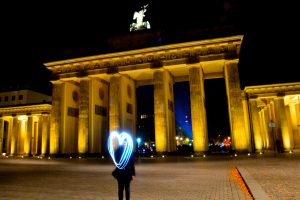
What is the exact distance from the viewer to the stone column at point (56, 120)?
3610 cm

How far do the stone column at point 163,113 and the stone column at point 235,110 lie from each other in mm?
7678

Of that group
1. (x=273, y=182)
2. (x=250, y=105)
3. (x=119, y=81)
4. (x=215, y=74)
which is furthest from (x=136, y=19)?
(x=273, y=182)

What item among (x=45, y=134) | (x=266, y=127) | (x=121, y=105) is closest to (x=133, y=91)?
(x=121, y=105)

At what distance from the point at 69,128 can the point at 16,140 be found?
1842 cm

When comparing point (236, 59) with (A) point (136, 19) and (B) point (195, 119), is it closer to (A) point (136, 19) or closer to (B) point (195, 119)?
(B) point (195, 119)

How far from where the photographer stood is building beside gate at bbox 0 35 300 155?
31016 millimetres

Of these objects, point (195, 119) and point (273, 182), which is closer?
point (273, 182)

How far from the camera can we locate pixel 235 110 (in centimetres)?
3031

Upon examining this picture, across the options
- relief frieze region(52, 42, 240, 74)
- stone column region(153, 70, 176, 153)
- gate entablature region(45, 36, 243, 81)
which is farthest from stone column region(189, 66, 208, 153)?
stone column region(153, 70, 176, 153)

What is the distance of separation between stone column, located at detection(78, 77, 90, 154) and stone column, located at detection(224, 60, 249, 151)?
61.3 feet

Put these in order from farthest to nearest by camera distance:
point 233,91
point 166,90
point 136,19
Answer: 1. point 136,19
2. point 166,90
3. point 233,91

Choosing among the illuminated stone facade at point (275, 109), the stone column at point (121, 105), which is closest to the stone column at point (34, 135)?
the stone column at point (121, 105)

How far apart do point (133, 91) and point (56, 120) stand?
38.7 ft

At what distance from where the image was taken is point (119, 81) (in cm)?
3519
